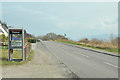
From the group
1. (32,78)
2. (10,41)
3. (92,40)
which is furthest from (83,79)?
(92,40)

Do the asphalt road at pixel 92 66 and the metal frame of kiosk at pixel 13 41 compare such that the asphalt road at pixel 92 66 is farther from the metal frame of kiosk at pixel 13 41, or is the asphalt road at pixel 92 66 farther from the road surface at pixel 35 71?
the metal frame of kiosk at pixel 13 41

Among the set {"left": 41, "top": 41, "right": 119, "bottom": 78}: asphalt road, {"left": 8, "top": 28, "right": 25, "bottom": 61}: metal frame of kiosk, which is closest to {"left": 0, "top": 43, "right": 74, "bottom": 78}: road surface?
{"left": 41, "top": 41, "right": 119, "bottom": 78}: asphalt road

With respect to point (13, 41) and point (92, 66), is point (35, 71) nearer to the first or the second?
point (13, 41)

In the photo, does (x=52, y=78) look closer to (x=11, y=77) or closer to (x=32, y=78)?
(x=32, y=78)

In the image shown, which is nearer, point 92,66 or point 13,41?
point 92,66

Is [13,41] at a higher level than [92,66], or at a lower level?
higher

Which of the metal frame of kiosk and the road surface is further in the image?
the metal frame of kiosk

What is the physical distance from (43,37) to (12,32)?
11131 centimetres

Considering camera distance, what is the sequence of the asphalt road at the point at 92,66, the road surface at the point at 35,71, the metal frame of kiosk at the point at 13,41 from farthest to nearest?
the metal frame of kiosk at the point at 13,41 → the asphalt road at the point at 92,66 → the road surface at the point at 35,71

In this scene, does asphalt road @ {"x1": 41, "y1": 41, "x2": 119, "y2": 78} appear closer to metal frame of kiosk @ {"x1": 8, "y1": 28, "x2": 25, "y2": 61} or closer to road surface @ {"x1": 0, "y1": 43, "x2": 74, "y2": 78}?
road surface @ {"x1": 0, "y1": 43, "x2": 74, "y2": 78}

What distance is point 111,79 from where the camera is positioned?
6699mm

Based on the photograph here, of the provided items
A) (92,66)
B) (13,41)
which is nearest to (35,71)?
(13,41)

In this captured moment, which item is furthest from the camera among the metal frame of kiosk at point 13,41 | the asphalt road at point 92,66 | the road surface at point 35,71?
the metal frame of kiosk at point 13,41

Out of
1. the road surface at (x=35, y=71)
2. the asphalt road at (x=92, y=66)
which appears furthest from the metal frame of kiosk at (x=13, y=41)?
the asphalt road at (x=92, y=66)
